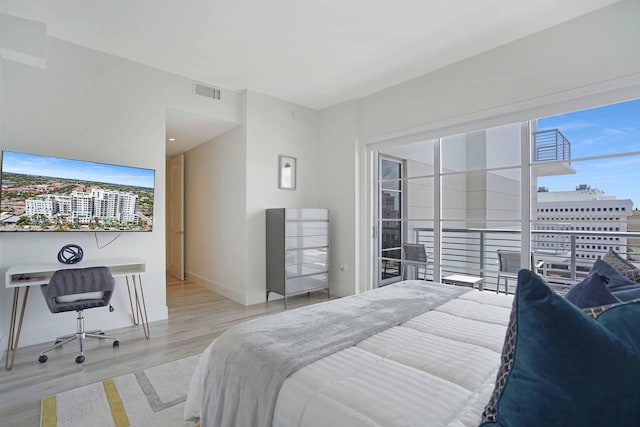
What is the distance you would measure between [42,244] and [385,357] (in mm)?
3426

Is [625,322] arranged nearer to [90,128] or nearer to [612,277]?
[612,277]

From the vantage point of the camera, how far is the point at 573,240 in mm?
2963

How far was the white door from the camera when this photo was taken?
19.1ft

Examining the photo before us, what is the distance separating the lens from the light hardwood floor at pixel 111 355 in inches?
82.4

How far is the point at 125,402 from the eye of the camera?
6.67 feet

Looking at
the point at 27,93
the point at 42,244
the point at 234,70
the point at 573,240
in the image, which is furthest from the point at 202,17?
the point at 573,240

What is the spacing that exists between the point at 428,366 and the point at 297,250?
3.17 metres

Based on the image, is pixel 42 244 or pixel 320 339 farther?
pixel 42 244

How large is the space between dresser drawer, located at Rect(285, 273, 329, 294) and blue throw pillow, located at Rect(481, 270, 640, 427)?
3589 mm

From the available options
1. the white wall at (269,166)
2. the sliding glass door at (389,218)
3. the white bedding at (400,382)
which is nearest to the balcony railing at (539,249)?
the sliding glass door at (389,218)

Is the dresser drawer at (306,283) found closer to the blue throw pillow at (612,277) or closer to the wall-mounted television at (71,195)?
the wall-mounted television at (71,195)

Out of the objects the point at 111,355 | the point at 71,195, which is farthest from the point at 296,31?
the point at 111,355

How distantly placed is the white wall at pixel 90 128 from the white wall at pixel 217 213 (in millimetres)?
912

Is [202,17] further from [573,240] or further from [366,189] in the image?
[573,240]
